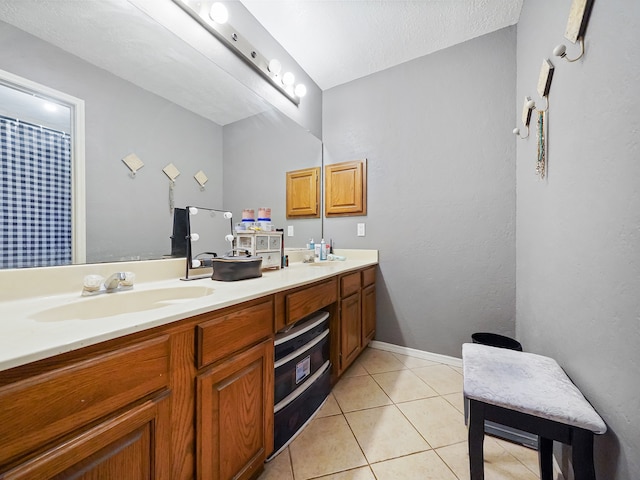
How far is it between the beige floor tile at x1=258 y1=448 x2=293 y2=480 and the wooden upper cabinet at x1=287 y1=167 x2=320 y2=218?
158cm

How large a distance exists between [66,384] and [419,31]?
100 inches

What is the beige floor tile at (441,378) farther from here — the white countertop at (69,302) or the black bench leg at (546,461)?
the white countertop at (69,302)

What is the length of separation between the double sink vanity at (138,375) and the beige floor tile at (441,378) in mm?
1201

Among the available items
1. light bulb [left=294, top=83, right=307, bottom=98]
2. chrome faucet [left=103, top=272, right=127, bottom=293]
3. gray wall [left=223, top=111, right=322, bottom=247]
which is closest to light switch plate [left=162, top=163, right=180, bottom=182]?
gray wall [left=223, top=111, right=322, bottom=247]

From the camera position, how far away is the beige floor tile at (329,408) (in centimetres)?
140

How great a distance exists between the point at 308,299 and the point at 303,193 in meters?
1.26

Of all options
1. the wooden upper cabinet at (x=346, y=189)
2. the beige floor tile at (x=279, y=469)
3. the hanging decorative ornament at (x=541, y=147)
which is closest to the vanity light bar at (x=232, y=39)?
the wooden upper cabinet at (x=346, y=189)

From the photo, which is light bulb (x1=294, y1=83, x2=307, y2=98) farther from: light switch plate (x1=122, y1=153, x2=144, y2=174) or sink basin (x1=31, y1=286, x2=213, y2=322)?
sink basin (x1=31, y1=286, x2=213, y2=322)

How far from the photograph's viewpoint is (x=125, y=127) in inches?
42.8

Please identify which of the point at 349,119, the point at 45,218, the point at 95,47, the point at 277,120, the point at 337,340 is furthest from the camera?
the point at 349,119

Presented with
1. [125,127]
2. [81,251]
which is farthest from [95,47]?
[81,251]

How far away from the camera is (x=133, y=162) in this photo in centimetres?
112

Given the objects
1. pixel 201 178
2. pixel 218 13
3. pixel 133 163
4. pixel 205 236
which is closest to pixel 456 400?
pixel 205 236

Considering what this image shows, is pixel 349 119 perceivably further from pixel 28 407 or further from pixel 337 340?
pixel 28 407
